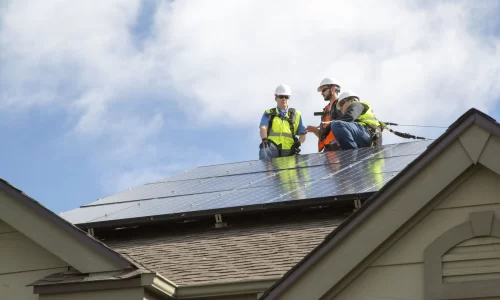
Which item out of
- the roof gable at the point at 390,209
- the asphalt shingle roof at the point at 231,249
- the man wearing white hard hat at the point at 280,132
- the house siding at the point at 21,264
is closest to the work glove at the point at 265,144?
the man wearing white hard hat at the point at 280,132

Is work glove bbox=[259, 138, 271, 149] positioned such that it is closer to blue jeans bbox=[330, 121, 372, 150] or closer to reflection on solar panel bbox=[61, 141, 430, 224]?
blue jeans bbox=[330, 121, 372, 150]

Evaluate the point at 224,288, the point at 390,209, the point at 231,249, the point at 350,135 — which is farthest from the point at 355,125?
the point at 390,209

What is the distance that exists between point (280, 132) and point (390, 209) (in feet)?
35.0

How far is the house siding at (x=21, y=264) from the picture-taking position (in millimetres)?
12180

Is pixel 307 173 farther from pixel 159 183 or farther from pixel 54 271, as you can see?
pixel 54 271

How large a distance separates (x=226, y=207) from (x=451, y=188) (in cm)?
423

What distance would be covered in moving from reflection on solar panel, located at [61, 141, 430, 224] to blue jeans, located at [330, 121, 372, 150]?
1.13m

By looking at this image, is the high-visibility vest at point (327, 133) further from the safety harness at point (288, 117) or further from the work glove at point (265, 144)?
the work glove at point (265, 144)

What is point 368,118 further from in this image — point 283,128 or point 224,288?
point 224,288

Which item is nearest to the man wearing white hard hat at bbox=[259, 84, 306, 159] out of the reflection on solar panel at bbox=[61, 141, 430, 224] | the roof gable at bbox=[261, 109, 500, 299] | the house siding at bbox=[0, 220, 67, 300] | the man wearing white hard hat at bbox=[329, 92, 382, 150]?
the man wearing white hard hat at bbox=[329, 92, 382, 150]

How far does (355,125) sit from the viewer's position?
768 inches

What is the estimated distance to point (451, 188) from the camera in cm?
1070

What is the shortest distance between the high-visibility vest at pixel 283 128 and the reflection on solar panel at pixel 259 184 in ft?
8.77

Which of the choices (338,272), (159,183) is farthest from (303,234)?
(159,183)
